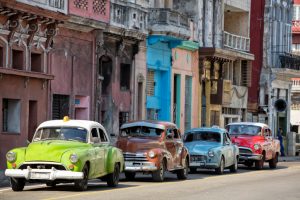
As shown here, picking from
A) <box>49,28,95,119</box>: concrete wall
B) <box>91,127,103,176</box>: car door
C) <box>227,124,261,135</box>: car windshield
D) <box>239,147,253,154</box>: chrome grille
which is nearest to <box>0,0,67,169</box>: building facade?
<box>49,28,95,119</box>: concrete wall

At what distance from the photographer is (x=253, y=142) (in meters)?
42.5

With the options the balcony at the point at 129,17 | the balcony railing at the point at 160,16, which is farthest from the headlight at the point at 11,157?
the balcony railing at the point at 160,16

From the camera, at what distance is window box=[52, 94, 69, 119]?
3824 cm

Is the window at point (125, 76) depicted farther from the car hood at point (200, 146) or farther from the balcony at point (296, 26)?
the balcony at point (296, 26)

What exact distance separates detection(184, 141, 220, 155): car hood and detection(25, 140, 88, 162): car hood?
1211cm

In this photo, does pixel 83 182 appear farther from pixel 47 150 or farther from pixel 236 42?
pixel 236 42

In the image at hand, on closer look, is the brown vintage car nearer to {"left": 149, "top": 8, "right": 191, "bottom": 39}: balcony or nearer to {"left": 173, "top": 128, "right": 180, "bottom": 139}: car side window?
{"left": 173, "top": 128, "right": 180, "bottom": 139}: car side window

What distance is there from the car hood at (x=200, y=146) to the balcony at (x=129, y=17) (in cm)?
728

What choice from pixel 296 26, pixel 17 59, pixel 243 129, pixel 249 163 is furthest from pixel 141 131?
pixel 296 26

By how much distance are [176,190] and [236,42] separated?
3497cm

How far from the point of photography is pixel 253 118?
2512 inches

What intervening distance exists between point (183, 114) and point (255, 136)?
959 centimetres

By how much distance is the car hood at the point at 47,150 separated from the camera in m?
23.7

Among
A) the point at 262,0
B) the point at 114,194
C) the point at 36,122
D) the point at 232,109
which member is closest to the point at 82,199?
the point at 114,194
